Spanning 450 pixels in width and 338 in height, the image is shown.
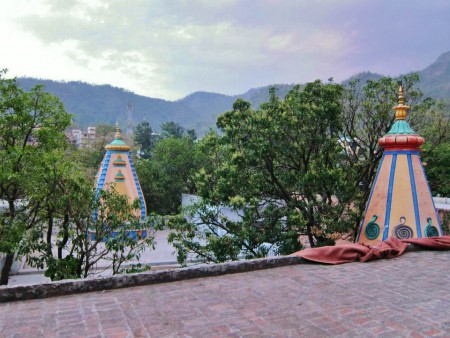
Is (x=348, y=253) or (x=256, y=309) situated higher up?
(x=348, y=253)

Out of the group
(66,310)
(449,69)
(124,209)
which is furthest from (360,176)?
(449,69)

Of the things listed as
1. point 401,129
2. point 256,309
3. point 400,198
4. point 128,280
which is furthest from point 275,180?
point 256,309

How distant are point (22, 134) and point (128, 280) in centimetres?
725

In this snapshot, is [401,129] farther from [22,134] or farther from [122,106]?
[122,106]

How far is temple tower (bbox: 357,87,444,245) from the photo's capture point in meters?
7.62

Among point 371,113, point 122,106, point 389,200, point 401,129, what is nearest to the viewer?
point 389,200

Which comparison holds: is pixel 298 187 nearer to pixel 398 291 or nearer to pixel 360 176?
pixel 360 176

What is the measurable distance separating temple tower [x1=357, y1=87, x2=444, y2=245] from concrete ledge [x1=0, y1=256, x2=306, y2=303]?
277 cm

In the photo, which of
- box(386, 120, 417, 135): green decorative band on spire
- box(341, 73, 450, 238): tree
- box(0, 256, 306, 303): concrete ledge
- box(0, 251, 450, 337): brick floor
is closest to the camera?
box(0, 251, 450, 337): brick floor

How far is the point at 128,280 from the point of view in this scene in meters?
4.64

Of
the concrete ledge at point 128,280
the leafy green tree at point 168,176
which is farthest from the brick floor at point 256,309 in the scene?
the leafy green tree at point 168,176

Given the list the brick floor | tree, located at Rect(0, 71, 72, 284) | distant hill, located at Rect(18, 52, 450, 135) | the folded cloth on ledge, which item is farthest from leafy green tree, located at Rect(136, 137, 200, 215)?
distant hill, located at Rect(18, 52, 450, 135)

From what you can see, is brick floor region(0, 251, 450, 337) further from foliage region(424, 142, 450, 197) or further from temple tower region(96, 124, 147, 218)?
temple tower region(96, 124, 147, 218)

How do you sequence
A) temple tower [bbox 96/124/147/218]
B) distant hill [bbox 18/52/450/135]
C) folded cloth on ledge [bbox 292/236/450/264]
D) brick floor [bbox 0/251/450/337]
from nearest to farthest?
1. brick floor [bbox 0/251/450/337]
2. folded cloth on ledge [bbox 292/236/450/264]
3. temple tower [bbox 96/124/147/218]
4. distant hill [bbox 18/52/450/135]
